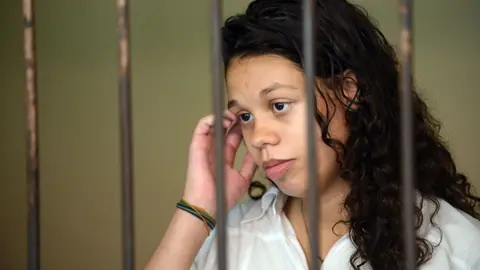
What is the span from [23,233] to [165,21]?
579 millimetres

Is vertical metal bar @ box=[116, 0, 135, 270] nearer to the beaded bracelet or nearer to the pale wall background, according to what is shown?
the beaded bracelet

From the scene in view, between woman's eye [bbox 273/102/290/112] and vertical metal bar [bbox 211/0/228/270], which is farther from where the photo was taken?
woman's eye [bbox 273/102/290/112]

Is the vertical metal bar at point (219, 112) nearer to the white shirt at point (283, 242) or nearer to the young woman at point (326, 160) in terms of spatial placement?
the young woman at point (326, 160)

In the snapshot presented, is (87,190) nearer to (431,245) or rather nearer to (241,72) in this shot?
(241,72)

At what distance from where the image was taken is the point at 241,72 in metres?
1.13

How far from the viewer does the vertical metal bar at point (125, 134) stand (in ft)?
2.40

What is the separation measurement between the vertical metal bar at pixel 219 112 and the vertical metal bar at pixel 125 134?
84 millimetres

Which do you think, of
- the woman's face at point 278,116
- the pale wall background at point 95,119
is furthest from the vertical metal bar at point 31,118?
the pale wall background at point 95,119

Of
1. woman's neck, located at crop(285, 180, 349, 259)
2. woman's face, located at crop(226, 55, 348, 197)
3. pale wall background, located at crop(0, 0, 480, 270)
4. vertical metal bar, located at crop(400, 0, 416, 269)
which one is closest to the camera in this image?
vertical metal bar, located at crop(400, 0, 416, 269)

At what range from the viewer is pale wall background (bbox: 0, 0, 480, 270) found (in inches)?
68.4

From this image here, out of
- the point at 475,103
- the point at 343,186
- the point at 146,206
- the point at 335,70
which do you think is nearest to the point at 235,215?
the point at 343,186

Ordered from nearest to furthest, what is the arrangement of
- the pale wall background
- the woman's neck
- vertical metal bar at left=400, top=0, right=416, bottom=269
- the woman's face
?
1. vertical metal bar at left=400, top=0, right=416, bottom=269
2. the woman's face
3. the woman's neck
4. the pale wall background

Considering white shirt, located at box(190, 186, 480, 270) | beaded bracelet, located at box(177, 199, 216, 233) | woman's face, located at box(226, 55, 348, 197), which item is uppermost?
woman's face, located at box(226, 55, 348, 197)

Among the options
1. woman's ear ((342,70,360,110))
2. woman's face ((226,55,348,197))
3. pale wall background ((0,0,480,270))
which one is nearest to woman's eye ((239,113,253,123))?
woman's face ((226,55,348,197))
